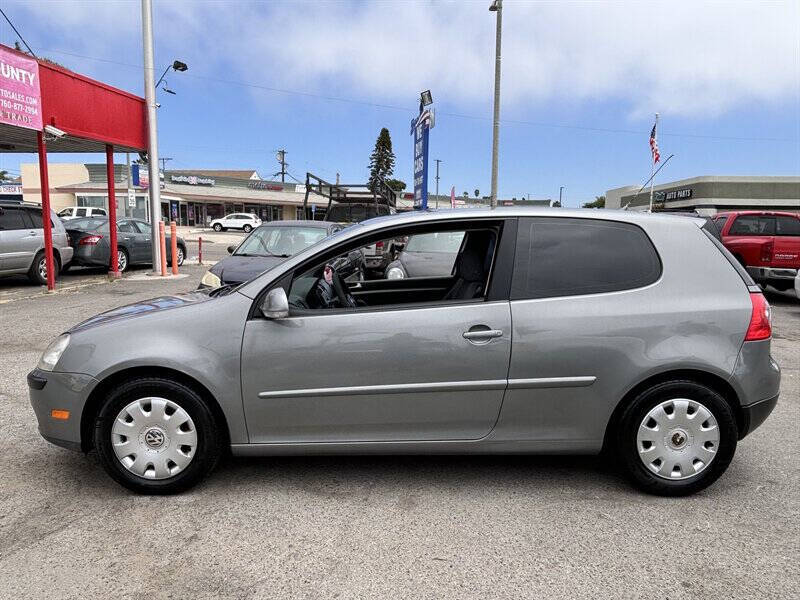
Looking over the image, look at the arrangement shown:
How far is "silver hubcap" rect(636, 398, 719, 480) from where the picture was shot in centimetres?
321

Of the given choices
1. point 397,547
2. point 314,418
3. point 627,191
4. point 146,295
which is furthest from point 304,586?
point 627,191

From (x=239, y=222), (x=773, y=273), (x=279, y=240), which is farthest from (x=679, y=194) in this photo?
(x=279, y=240)

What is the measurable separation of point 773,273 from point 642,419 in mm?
Answer: 9664

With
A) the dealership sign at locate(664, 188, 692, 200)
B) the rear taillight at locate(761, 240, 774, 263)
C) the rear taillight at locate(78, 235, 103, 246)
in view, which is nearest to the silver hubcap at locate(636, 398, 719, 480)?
the rear taillight at locate(761, 240, 774, 263)

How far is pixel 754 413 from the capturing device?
10.8 ft

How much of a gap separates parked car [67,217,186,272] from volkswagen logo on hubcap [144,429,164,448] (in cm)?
1240

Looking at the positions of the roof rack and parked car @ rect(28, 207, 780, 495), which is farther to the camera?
the roof rack

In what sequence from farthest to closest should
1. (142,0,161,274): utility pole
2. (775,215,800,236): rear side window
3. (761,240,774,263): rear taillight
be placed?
(142,0,161,274): utility pole < (775,215,800,236): rear side window < (761,240,774,263): rear taillight

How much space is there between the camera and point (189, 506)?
3.14 m

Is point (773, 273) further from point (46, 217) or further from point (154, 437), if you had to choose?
point (46, 217)

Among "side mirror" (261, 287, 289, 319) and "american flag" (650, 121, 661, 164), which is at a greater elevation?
"american flag" (650, 121, 661, 164)

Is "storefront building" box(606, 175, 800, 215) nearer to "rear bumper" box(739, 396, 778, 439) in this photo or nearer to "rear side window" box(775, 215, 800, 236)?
"rear side window" box(775, 215, 800, 236)

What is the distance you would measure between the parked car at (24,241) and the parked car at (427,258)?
8176mm

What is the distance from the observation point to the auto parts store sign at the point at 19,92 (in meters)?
9.59
